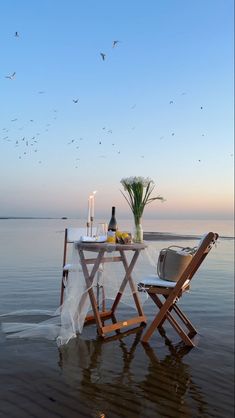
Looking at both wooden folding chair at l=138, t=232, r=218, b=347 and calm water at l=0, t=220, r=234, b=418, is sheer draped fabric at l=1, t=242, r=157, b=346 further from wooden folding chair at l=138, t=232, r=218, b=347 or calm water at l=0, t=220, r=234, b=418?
wooden folding chair at l=138, t=232, r=218, b=347

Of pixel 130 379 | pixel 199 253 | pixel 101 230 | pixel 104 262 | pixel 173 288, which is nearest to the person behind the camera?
pixel 130 379

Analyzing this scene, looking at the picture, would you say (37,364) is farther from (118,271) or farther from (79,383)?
(118,271)

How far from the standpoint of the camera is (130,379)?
3377 millimetres

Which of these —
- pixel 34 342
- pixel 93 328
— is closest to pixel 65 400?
pixel 34 342

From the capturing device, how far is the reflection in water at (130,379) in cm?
293

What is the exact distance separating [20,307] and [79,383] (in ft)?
8.47

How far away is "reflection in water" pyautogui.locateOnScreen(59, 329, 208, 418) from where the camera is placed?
2934mm

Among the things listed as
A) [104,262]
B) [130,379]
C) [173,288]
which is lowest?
[130,379]

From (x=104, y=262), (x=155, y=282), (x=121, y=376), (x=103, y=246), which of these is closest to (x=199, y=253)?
(x=155, y=282)

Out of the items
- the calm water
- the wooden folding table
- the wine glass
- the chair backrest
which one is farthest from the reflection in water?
the wine glass

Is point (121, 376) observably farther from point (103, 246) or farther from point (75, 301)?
point (103, 246)

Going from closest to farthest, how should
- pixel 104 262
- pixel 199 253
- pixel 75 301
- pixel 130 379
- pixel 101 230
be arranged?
pixel 130 379, pixel 199 253, pixel 75 301, pixel 104 262, pixel 101 230

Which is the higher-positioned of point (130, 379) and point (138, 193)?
point (138, 193)

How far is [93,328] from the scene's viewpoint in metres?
4.83
